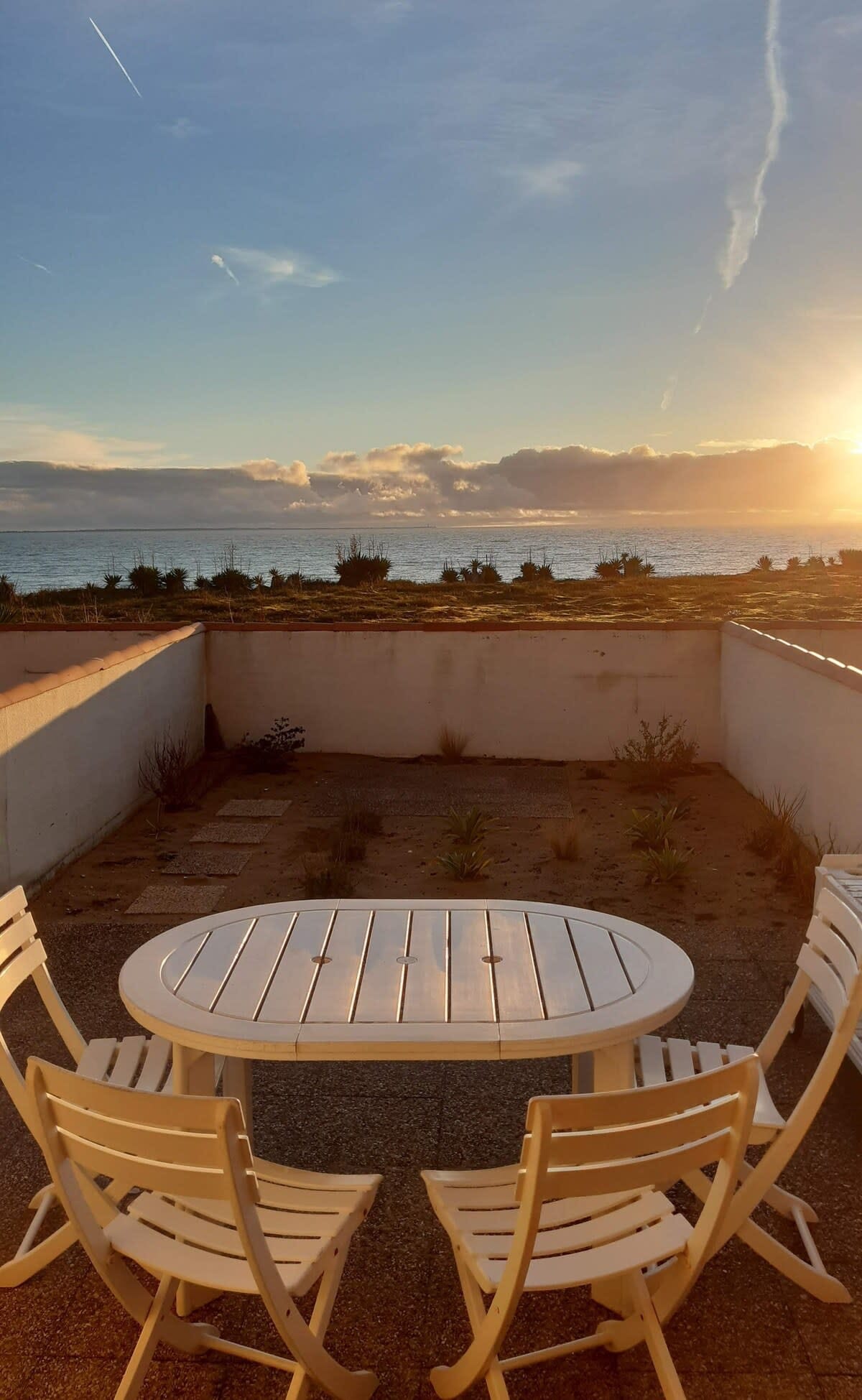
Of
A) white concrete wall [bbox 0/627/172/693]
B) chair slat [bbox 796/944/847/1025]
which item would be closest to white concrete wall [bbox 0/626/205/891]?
white concrete wall [bbox 0/627/172/693]

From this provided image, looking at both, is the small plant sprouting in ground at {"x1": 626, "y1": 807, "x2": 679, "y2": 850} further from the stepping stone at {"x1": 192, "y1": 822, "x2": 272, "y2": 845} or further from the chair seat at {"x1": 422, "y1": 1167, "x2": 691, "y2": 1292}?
the chair seat at {"x1": 422, "y1": 1167, "x2": 691, "y2": 1292}

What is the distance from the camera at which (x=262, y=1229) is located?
1.91 meters

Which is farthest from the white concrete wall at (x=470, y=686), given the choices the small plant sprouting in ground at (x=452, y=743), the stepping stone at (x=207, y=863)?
the stepping stone at (x=207, y=863)

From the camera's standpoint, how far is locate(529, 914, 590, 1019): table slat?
2377mm

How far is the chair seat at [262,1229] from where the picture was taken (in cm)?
182

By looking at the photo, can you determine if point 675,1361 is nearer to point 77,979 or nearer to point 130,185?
point 77,979

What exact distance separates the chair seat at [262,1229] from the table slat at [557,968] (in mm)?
595

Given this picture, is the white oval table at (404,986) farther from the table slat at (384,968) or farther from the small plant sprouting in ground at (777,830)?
the small plant sprouting in ground at (777,830)

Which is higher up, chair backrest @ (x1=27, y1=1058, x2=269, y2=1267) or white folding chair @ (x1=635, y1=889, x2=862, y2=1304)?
chair backrest @ (x1=27, y1=1058, x2=269, y2=1267)

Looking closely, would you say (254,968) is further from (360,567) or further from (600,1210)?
(360,567)

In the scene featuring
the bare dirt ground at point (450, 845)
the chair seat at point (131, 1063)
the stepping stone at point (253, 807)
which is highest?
the chair seat at point (131, 1063)

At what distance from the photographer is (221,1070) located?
104 inches

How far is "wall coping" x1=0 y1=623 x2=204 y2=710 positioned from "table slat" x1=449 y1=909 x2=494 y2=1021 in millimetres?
3295

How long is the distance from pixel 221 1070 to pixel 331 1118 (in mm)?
733
